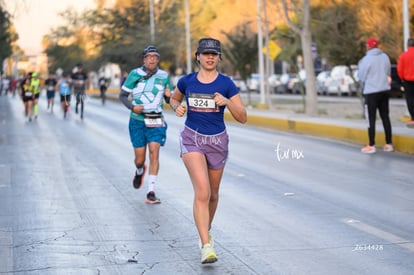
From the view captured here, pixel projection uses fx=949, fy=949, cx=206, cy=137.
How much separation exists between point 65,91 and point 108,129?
23.6ft

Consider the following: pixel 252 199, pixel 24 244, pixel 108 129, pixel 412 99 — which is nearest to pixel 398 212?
pixel 252 199

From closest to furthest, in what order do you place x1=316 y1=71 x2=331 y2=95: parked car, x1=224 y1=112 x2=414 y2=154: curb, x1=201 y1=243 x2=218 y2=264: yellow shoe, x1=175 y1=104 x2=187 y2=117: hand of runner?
x1=201 y1=243 x2=218 y2=264: yellow shoe → x1=175 y1=104 x2=187 y2=117: hand of runner → x1=224 y1=112 x2=414 y2=154: curb → x1=316 y1=71 x2=331 y2=95: parked car

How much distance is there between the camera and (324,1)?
106ft

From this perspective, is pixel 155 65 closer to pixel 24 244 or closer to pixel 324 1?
pixel 24 244

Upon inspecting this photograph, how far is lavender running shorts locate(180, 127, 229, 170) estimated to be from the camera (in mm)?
7633

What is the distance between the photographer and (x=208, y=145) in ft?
25.1

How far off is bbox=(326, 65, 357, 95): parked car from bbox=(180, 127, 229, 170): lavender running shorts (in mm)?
40645

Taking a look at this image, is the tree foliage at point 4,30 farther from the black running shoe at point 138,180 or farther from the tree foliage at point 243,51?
the black running shoe at point 138,180

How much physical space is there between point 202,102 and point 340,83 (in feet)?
140

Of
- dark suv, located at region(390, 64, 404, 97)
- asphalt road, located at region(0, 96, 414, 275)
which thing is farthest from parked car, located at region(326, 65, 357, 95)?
asphalt road, located at region(0, 96, 414, 275)

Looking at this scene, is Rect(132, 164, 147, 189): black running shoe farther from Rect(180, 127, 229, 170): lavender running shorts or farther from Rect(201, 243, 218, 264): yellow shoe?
Rect(201, 243, 218, 264): yellow shoe

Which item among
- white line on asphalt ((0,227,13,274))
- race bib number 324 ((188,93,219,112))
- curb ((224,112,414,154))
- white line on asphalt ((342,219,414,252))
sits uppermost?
race bib number 324 ((188,93,219,112))

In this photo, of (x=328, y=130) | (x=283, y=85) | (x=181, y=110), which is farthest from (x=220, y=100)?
(x=283, y=85)

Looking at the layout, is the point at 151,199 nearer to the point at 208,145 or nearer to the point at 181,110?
the point at 181,110
